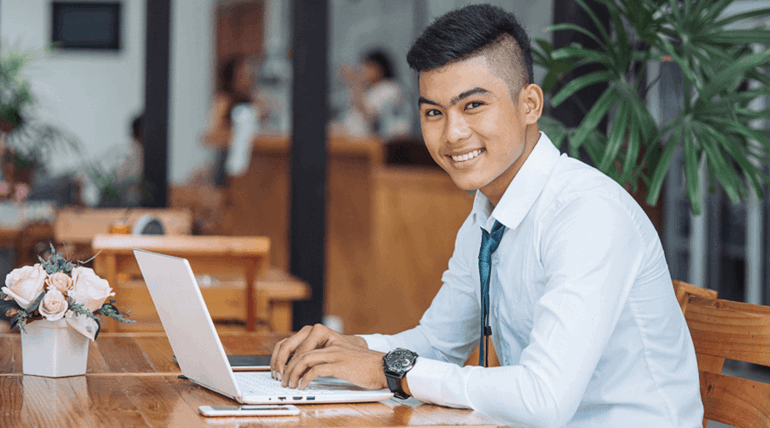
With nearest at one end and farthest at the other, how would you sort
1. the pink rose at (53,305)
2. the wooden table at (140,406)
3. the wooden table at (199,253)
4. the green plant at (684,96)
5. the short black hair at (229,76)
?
the wooden table at (140,406)
the pink rose at (53,305)
the green plant at (684,96)
the wooden table at (199,253)
the short black hair at (229,76)

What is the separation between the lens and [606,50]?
7.70ft

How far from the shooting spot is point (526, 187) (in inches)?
59.6

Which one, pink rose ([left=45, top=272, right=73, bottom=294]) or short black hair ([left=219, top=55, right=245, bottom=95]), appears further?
short black hair ([left=219, top=55, right=245, bottom=95])

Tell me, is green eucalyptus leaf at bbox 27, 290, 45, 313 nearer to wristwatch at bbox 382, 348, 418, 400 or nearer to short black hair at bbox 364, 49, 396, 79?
wristwatch at bbox 382, 348, 418, 400

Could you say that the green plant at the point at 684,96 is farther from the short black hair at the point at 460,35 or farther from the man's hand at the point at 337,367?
the man's hand at the point at 337,367

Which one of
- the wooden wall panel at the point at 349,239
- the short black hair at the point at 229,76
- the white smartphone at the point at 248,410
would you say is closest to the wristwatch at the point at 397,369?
the white smartphone at the point at 248,410

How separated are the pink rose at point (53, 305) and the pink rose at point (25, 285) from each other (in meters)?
0.02

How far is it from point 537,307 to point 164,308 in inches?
23.7

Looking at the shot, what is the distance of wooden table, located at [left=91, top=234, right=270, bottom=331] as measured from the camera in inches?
110

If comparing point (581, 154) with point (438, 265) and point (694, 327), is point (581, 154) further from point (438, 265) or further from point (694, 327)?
point (438, 265)

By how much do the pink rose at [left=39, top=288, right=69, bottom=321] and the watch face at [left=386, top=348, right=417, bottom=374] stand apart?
55 cm

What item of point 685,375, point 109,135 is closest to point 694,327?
point 685,375

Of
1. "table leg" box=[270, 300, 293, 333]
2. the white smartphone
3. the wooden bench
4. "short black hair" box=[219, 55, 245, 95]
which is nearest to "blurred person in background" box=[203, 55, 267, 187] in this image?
"short black hair" box=[219, 55, 245, 95]

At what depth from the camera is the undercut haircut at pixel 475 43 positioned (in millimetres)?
1452
